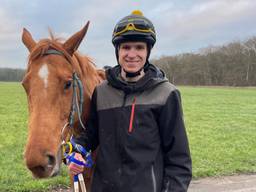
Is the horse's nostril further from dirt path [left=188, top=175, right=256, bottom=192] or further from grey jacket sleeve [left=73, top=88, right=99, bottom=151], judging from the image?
dirt path [left=188, top=175, right=256, bottom=192]

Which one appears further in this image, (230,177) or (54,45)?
(230,177)

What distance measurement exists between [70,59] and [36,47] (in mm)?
304

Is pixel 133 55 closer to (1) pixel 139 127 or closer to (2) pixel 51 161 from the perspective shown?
(1) pixel 139 127

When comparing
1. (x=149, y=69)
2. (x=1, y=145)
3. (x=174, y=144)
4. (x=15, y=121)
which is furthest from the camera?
(x=15, y=121)

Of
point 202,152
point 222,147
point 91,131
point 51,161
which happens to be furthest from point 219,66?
point 51,161

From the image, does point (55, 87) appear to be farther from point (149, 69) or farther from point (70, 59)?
point (149, 69)

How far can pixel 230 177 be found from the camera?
7.09 meters

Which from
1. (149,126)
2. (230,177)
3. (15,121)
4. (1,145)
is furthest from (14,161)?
(15,121)

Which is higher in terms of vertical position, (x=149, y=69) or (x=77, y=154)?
(x=149, y=69)

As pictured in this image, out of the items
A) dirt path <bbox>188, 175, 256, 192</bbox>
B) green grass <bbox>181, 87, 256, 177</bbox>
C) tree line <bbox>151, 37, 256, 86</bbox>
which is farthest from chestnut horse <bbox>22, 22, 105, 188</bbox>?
tree line <bbox>151, 37, 256, 86</bbox>

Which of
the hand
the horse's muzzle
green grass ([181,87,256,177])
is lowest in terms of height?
green grass ([181,87,256,177])

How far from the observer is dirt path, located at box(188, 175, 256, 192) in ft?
20.3

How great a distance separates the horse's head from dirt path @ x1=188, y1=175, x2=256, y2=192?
168 inches

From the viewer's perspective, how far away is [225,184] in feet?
21.5
